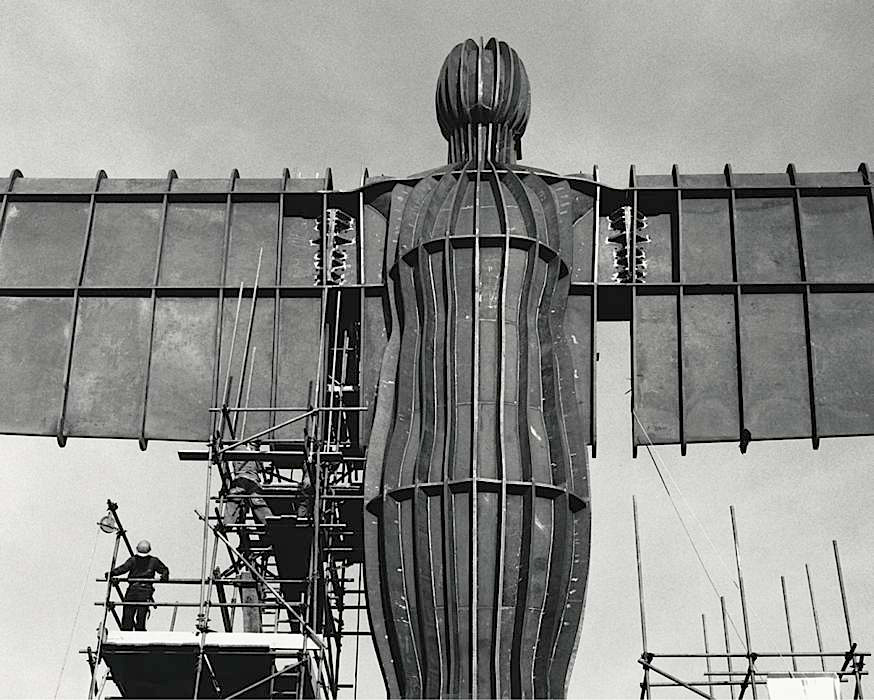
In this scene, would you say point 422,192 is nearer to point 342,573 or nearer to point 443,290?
point 443,290

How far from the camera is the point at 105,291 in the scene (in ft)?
94.4

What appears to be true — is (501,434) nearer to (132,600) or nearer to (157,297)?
(132,600)

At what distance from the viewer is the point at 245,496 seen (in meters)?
27.4

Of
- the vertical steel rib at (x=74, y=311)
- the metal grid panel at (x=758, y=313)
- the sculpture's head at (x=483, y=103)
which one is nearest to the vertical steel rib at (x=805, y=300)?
the metal grid panel at (x=758, y=313)

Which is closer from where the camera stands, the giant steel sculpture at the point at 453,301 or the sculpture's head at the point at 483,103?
the giant steel sculpture at the point at 453,301

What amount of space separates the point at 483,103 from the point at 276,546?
909cm

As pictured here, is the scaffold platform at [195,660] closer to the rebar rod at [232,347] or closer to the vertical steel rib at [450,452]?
the vertical steel rib at [450,452]

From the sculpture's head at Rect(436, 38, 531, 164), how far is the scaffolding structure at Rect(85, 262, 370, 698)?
10.1 ft

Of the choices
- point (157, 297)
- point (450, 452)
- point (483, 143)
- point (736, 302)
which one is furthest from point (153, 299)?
point (736, 302)

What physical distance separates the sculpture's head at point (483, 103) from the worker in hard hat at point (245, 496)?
6.75m

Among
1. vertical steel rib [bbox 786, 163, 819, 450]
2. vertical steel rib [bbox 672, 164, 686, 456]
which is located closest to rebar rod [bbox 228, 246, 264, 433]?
vertical steel rib [bbox 672, 164, 686, 456]

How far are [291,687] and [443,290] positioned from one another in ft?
24.2

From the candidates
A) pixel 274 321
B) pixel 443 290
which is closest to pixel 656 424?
pixel 443 290

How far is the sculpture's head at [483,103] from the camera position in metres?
28.4
